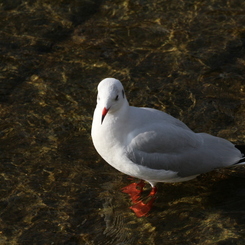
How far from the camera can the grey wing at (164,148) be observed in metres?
4.98

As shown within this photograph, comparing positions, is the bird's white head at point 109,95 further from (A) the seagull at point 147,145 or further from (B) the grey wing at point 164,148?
(B) the grey wing at point 164,148

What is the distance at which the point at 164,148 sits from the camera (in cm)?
509

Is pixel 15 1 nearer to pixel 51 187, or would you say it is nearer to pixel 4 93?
pixel 4 93

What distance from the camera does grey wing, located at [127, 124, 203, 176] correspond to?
498cm

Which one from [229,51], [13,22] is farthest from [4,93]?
[229,51]

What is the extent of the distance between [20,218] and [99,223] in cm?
82

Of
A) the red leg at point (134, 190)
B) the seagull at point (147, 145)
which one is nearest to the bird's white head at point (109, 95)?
the seagull at point (147, 145)

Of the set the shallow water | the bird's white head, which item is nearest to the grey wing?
the bird's white head

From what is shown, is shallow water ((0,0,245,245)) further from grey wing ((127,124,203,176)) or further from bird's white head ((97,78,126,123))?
bird's white head ((97,78,126,123))

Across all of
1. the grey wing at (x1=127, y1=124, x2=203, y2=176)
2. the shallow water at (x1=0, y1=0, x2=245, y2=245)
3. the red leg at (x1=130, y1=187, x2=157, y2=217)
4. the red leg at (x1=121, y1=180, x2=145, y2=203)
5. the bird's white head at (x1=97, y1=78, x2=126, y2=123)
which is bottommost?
the red leg at (x1=121, y1=180, x2=145, y2=203)

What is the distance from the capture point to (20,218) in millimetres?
5219

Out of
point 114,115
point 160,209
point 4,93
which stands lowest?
point 160,209

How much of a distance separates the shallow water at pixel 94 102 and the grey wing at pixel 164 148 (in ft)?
1.82

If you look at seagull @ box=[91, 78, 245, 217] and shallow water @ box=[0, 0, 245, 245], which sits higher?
seagull @ box=[91, 78, 245, 217]
